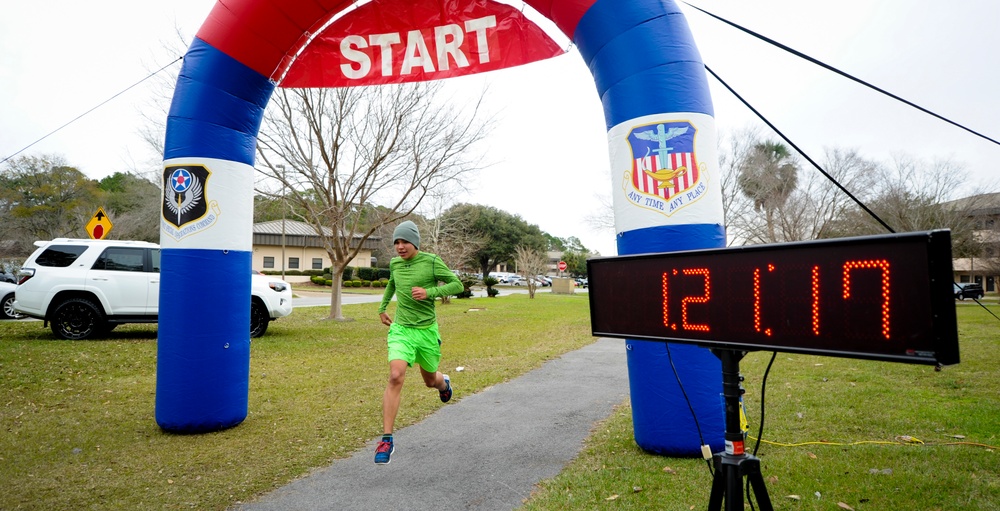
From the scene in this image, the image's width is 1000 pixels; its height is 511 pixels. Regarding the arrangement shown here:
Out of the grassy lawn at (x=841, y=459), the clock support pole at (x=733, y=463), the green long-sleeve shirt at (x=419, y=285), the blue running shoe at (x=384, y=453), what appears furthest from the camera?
the green long-sleeve shirt at (x=419, y=285)

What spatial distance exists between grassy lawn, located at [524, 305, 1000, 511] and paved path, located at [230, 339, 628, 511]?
30 cm

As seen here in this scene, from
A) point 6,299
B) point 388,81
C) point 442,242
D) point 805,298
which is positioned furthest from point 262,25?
point 442,242

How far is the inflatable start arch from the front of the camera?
15.4ft

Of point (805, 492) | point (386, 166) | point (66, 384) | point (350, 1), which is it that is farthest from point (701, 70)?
point (386, 166)

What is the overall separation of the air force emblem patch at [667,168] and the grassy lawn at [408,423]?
213 centimetres

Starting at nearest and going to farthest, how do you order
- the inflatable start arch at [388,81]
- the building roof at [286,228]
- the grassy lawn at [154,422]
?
the grassy lawn at [154,422] → the inflatable start arch at [388,81] → the building roof at [286,228]

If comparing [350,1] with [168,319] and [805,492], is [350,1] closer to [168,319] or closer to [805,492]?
[168,319]

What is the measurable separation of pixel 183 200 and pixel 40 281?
26.9 ft

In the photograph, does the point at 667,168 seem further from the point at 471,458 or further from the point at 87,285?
the point at 87,285

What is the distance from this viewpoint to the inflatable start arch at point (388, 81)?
470cm

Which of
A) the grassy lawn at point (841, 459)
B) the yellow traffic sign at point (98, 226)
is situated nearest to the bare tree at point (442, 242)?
the yellow traffic sign at point (98, 226)

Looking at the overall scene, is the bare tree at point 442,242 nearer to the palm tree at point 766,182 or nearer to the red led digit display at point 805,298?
the palm tree at point 766,182

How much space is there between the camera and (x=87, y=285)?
11.6 metres

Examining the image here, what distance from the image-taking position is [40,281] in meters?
11.3
